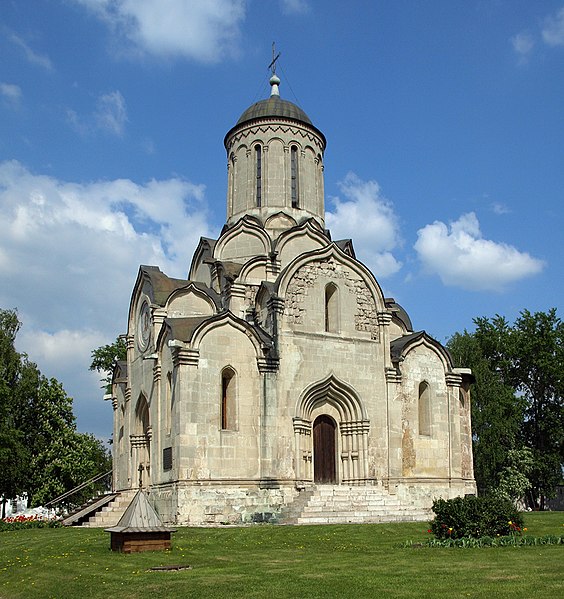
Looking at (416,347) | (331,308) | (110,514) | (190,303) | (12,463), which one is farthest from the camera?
(12,463)

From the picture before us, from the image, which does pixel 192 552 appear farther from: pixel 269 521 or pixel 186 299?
pixel 186 299

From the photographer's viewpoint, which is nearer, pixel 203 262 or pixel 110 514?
pixel 110 514

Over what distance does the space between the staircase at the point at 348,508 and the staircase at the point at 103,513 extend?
7177 millimetres

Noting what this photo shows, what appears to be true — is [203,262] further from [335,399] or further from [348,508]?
[348,508]

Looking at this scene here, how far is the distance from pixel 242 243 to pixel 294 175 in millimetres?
4213

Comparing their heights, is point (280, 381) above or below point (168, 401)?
above

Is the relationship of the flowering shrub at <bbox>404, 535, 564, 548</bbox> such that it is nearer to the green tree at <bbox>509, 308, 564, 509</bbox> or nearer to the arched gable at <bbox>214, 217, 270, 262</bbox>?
the arched gable at <bbox>214, 217, 270, 262</bbox>

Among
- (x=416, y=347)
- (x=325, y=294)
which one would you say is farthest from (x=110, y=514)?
(x=416, y=347)

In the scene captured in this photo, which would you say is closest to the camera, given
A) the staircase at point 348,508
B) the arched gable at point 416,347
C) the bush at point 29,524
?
the staircase at point 348,508

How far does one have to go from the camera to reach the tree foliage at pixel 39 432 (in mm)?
36500

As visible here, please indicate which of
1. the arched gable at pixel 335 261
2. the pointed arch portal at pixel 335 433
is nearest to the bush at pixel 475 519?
the pointed arch portal at pixel 335 433

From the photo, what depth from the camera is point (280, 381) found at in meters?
26.0

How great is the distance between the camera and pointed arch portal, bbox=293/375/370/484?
26672 mm

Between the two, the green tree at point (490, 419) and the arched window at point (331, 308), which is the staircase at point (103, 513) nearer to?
the arched window at point (331, 308)
